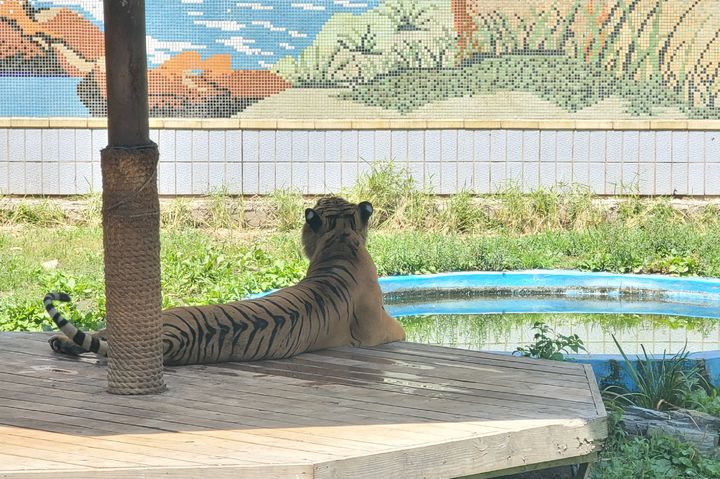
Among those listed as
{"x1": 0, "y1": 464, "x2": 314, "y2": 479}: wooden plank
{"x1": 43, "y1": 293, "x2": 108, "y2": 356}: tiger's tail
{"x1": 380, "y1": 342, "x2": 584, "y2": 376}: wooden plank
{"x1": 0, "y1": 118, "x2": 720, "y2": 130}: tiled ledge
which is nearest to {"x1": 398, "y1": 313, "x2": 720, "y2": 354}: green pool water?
{"x1": 380, "y1": 342, "x2": 584, "y2": 376}: wooden plank

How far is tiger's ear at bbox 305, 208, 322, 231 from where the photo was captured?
18.5 ft

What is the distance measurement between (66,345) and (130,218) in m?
1.11

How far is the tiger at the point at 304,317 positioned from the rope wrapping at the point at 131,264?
0.45 meters

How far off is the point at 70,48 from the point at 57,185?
4.68ft

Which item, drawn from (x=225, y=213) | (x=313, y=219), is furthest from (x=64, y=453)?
(x=225, y=213)

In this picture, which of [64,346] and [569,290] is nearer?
[64,346]

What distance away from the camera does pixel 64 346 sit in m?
4.89

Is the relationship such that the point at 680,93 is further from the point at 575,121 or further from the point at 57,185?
the point at 57,185

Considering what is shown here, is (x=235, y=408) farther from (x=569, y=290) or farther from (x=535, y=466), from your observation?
(x=569, y=290)

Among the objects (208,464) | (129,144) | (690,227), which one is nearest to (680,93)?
(690,227)

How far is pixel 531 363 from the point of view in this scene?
4.80 metres

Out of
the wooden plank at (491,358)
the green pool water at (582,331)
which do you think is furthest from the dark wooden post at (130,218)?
the green pool water at (582,331)

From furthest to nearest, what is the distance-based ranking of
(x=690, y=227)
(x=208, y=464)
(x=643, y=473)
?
(x=690, y=227)
(x=643, y=473)
(x=208, y=464)

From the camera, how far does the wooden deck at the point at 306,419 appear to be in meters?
3.29
